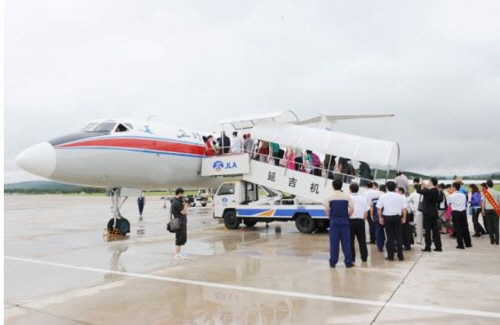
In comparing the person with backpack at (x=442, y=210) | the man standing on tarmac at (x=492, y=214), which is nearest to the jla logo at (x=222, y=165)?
the person with backpack at (x=442, y=210)

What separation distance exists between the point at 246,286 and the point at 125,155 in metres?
8.88

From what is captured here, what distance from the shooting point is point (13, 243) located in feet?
46.6

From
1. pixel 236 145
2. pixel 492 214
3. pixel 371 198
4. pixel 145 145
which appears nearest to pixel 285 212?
pixel 236 145

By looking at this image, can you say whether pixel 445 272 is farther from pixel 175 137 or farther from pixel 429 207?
pixel 175 137

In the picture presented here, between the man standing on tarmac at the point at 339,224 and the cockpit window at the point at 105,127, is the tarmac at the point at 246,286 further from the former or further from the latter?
the cockpit window at the point at 105,127

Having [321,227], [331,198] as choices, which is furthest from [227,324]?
[321,227]

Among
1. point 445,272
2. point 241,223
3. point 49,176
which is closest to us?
point 445,272

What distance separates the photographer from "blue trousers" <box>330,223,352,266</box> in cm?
911

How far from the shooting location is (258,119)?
1738 centimetres

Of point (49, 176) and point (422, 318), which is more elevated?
point (49, 176)

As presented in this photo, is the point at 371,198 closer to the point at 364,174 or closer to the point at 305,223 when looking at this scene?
the point at 364,174

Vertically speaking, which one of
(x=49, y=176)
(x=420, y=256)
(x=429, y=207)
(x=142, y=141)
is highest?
(x=142, y=141)

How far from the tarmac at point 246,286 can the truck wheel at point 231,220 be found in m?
5.00

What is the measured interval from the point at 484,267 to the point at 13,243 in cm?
1377
